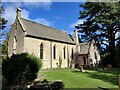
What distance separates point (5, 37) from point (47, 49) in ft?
61.9

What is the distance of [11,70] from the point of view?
50.4 feet

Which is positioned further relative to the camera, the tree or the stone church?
the tree

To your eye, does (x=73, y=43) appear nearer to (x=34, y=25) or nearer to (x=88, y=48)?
(x=88, y=48)

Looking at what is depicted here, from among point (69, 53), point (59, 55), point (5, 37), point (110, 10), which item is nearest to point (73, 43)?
point (69, 53)

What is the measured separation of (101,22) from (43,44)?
15.9m

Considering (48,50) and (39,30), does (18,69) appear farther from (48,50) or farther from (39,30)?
(39,30)

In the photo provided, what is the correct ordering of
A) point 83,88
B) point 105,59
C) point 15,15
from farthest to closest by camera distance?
point 105,59 → point 15,15 → point 83,88

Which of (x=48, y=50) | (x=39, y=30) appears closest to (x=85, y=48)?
(x=48, y=50)

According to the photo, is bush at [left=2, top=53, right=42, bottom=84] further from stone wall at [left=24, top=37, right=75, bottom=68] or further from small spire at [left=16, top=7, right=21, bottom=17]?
small spire at [left=16, top=7, right=21, bottom=17]

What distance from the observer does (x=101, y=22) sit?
129ft

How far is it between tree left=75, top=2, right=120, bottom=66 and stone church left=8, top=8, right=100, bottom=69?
216 inches

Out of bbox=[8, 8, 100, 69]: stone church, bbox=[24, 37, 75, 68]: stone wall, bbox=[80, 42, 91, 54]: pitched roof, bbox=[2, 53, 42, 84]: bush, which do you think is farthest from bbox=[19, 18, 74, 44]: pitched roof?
bbox=[2, 53, 42, 84]: bush

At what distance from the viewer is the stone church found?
28.4 metres

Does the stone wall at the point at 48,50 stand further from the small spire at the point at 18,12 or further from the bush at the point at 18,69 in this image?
the bush at the point at 18,69
